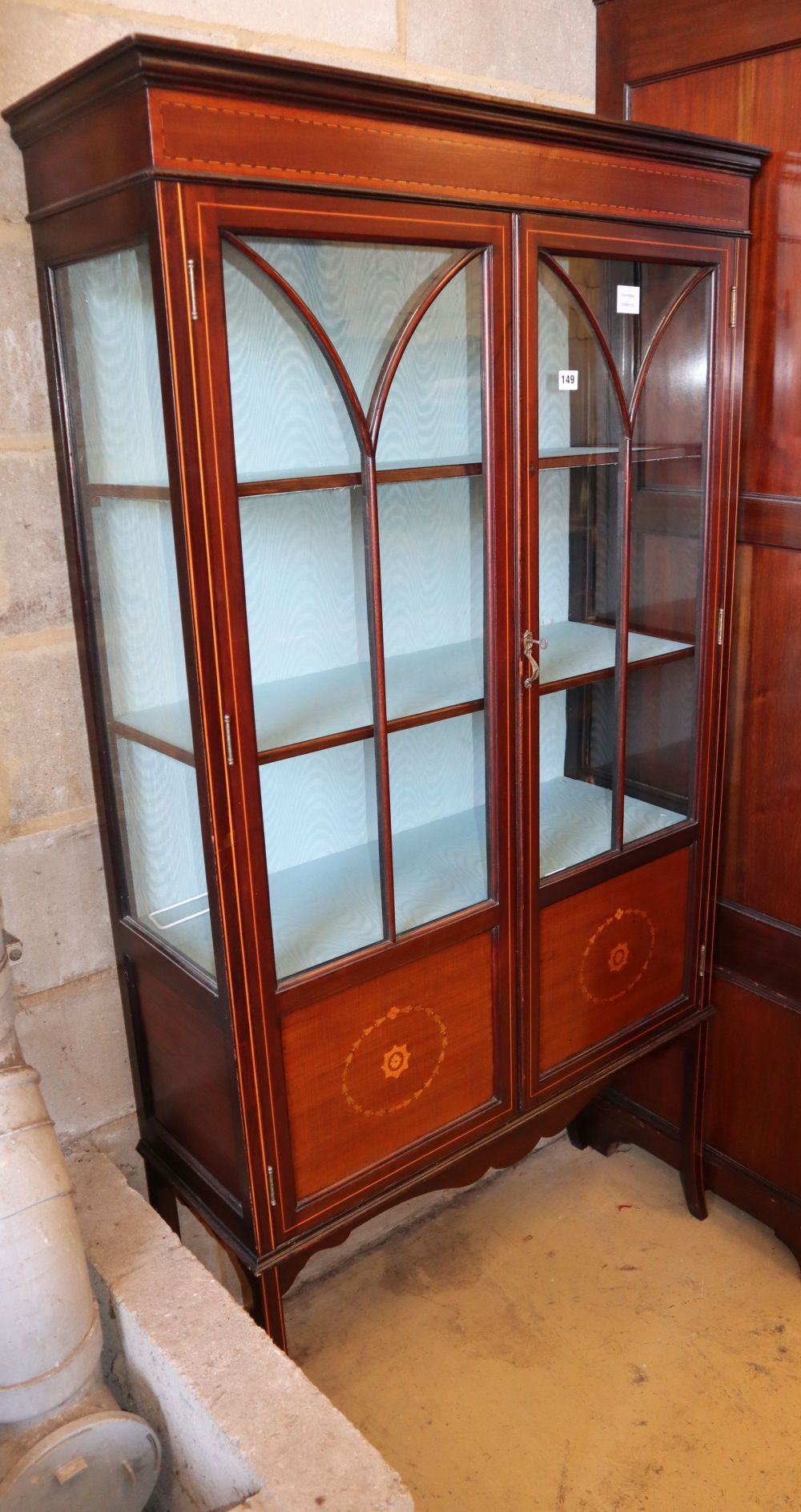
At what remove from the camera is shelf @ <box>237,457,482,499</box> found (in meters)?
1.31

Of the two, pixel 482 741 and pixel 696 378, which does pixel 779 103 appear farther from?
pixel 482 741

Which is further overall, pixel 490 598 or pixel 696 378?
pixel 696 378

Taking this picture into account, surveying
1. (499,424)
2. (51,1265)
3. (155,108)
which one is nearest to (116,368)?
(155,108)

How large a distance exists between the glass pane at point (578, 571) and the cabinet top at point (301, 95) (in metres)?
0.44

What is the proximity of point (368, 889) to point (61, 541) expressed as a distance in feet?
2.08

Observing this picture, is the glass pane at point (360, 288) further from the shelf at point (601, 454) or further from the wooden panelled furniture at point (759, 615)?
the wooden panelled furniture at point (759, 615)

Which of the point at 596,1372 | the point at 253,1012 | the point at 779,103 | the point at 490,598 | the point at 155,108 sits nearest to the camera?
the point at 155,108

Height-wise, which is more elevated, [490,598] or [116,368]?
[116,368]

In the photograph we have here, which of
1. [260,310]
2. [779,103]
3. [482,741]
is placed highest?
[779,103]

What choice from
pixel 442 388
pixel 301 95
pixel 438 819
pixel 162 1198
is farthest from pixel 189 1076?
pixel 301 95

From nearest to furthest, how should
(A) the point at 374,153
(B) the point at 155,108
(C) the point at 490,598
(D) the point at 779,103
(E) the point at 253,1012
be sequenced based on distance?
(B) the point at 155,108
(A) the point at 374,153
(E) the point at 253,1012
(C) the point at 490,598
(D) the point at 779,103

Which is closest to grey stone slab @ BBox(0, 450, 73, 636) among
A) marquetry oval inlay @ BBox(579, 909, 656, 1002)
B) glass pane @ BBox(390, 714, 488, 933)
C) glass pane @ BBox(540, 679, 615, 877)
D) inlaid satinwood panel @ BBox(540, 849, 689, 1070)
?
glass pane @ BBox(390, 714, 488, 933)

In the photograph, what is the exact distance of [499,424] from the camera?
1505 millimetres

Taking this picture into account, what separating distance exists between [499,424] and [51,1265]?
1.20 meters
